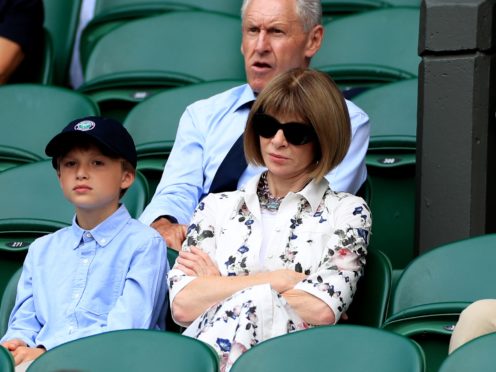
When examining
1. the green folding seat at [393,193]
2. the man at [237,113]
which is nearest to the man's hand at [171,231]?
the man at [237,113]

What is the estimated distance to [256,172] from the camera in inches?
180

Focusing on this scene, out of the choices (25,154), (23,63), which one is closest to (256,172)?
(25,154)

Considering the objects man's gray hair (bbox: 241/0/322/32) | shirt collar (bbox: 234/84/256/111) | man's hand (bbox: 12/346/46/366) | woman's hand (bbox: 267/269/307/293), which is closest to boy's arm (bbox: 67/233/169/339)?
man's hand (bbox: 12/346/46/366)

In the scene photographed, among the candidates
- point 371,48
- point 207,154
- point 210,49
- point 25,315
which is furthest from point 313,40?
point 25,315

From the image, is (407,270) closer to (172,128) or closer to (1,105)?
(172,128)

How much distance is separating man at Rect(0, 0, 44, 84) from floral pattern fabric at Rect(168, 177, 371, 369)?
211 cm

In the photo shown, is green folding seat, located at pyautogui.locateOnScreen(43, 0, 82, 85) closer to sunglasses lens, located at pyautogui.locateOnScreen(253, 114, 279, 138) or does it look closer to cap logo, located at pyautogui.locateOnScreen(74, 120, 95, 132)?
cap logo, located at pyautogui.locateOnScreen(74, 120, 95, 132)

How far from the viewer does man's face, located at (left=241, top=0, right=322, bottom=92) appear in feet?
15.9

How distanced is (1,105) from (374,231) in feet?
5.29

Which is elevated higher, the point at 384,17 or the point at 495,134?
the point at 384,17

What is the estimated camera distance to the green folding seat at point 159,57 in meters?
5.73

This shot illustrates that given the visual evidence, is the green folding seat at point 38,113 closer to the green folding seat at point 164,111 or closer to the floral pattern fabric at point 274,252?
the green folding seat at point 164,111

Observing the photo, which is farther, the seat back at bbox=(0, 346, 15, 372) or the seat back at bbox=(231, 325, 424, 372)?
the seat back at bbox=(0, 346, 15, 372)

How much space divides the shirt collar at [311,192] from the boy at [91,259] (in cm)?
29
